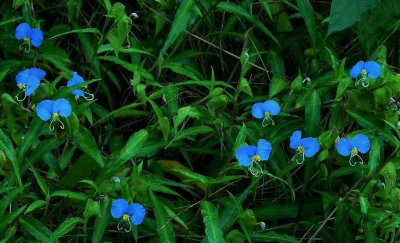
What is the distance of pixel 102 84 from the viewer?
285 cm

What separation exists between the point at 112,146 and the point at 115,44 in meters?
0.41

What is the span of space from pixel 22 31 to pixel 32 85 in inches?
18.0

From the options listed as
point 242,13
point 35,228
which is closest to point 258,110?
point 242,13

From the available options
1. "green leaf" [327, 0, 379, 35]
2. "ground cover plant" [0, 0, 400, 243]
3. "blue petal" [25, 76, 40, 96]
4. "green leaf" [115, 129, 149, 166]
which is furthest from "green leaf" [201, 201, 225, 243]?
"green leaf" [327, 0, 379, 35]

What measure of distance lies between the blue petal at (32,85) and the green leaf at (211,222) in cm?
58

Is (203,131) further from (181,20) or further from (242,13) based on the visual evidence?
(242,13)

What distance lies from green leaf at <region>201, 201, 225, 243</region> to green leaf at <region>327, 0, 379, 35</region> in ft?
2.28

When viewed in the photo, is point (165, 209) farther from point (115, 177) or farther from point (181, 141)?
point (181, 141)

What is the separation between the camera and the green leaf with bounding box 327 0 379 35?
2444 mm

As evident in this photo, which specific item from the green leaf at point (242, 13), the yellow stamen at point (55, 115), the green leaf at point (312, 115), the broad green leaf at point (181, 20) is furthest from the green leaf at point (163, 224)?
the green leaf at point (242, 13)

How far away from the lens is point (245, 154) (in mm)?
2186

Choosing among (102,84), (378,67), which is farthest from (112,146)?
(378,67)

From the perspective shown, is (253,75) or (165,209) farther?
(253,75)

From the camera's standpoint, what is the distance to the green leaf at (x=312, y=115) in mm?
2424
